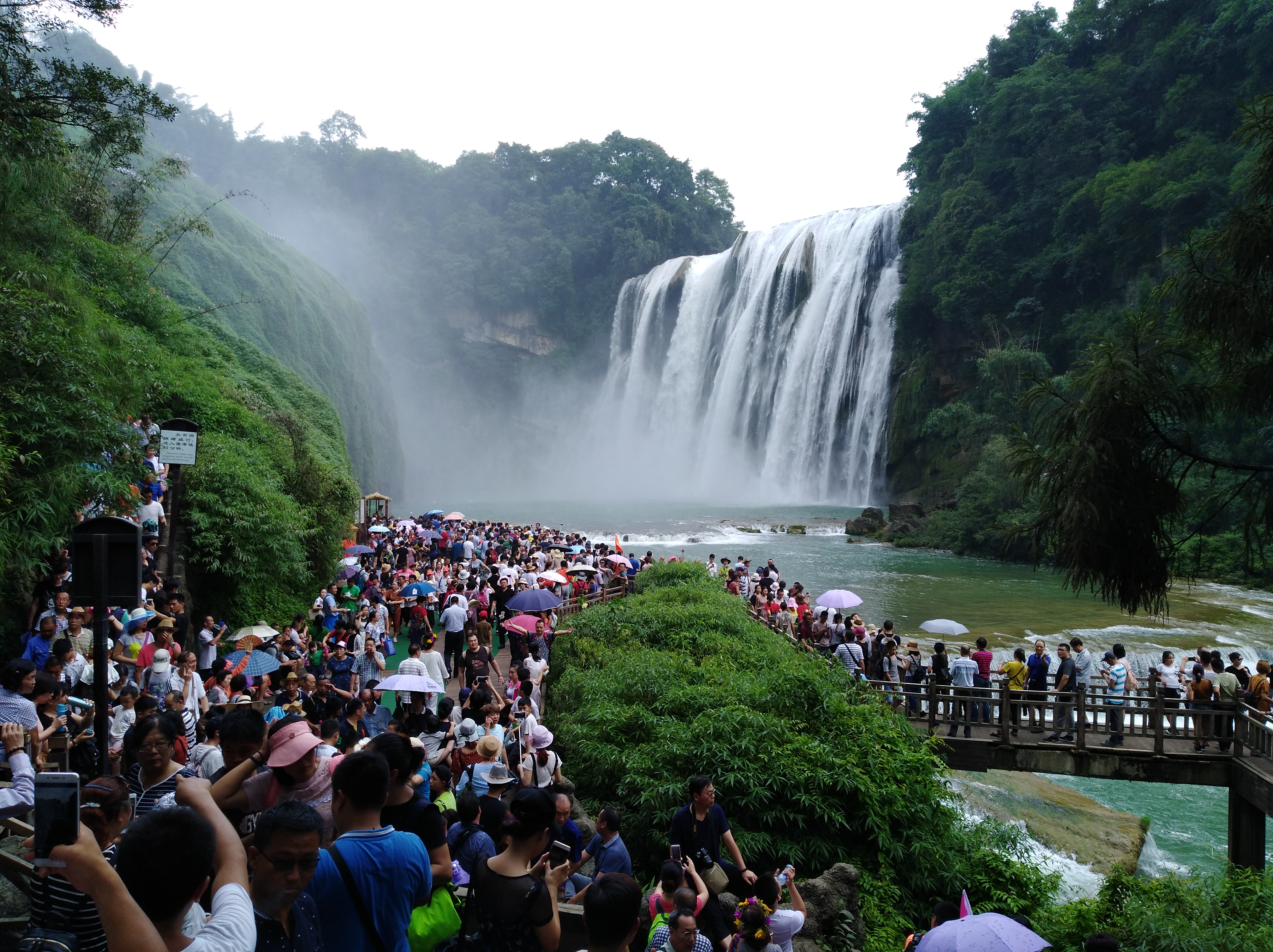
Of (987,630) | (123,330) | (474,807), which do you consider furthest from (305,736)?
(987,630)

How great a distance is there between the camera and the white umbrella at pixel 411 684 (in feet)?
23.2

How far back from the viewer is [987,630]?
62.1ft

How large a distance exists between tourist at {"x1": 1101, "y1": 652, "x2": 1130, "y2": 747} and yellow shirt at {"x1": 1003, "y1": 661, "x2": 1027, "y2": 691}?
0.97m

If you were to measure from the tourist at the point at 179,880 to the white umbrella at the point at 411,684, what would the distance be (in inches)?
191

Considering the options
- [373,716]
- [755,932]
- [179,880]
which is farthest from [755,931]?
[373,716]

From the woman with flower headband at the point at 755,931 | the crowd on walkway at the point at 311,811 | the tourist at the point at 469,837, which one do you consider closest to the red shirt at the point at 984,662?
the crowd on walkway at the point at 311,811

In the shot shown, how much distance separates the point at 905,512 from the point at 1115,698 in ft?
90.9

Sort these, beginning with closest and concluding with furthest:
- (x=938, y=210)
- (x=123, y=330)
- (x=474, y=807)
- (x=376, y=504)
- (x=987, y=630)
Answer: (x=474, y=807) → (x=123, y=330) → (x=987, y=630) → (x=376, y=504) → (x=938, y=210)

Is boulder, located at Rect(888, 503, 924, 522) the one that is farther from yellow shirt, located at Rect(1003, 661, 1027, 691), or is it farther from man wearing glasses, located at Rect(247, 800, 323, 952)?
man wearing glasses, located at Rect(247, 800, 323, 952)

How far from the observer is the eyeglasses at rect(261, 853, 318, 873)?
2.42 metres

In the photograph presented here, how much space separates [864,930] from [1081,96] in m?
43.0

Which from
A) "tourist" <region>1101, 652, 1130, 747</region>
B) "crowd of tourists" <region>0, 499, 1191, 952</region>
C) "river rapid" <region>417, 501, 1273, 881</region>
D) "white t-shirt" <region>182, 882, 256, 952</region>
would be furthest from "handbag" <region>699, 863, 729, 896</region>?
"tourist" <region>1101, 652, 1130, 747</region>

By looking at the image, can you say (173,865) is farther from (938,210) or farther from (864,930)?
(938,210)

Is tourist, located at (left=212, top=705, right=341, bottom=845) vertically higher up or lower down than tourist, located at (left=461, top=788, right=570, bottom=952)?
higher up
